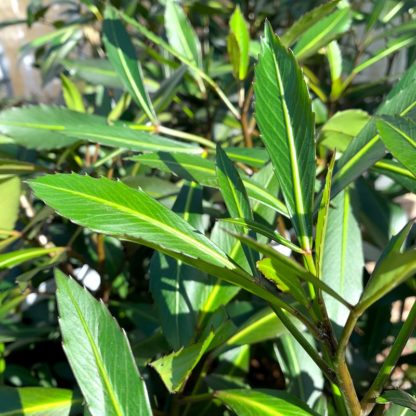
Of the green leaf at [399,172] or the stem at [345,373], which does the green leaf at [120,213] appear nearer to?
the stem at [345,373]

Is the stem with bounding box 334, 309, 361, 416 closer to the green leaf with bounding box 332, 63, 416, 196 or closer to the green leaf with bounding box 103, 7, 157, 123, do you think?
the green leaf with bounding box 332, 63, 416, 196

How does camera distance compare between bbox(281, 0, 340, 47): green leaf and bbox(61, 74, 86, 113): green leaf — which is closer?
bbox(281, 0, 340, 47): green leaf

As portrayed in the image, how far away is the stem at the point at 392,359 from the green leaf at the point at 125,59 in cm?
42

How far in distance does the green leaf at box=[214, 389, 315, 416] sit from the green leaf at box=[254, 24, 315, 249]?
0.16 meters

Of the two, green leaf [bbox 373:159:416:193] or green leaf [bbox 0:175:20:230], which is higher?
green leaf [bbox 373:159:416:193]

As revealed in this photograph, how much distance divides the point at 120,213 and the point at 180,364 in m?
0.14

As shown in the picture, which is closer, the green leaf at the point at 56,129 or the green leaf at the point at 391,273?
the green leaf at the point at 391,273

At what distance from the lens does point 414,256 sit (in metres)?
0.28

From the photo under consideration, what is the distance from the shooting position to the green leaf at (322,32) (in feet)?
2.27

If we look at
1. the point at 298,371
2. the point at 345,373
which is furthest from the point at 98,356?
the point at 298,371

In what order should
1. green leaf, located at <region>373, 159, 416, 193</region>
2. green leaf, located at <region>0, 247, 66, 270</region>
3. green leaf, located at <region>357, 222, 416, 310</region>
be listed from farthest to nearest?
green leaf, located at <region>0, 247, 66, 270</region>, green leaf, located at <region>373, 159, 416, 193</region>, green leaf, located at <region>357, 222, 416, 310</region>

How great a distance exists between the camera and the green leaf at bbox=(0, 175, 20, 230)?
70 cm

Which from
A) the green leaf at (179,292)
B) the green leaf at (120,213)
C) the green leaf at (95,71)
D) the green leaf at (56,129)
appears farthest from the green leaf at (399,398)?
the green leaf at (95,71)

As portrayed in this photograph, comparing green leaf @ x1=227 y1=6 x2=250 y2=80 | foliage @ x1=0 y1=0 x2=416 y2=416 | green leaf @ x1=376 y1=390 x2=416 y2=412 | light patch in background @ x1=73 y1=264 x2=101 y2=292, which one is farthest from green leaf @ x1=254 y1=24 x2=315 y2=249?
light patch in background @ x1=73 y1=264 x2=101 y2=292
